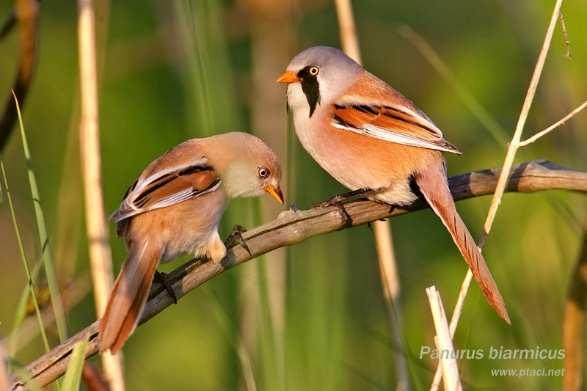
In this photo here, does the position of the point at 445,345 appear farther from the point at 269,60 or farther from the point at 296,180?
the point at 269,60

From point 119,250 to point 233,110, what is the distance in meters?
2.93

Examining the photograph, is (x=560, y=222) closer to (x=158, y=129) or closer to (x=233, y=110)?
(x=233, y=110)

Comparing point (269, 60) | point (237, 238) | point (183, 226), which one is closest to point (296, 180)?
point (237, 238)

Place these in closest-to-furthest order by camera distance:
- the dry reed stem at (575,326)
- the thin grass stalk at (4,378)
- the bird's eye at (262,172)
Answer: the thin grass stalk at (4,378) < the dry reed stem at (575,326) < the bird's eye at (262,172)

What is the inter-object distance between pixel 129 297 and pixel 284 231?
17.8 inches

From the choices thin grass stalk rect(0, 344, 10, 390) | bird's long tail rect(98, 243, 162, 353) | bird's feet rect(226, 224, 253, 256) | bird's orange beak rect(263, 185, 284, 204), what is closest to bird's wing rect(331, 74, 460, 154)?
bird's orange beak rect(263, 185, 284, 204)

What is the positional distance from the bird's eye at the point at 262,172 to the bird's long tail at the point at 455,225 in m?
0.52

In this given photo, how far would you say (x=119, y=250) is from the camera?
5.60m

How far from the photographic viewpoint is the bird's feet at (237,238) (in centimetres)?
277

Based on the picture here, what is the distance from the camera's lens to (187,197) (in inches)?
129

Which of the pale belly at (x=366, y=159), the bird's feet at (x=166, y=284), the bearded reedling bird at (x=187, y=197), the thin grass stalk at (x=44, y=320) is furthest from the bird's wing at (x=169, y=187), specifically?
the pale belly at (x=366, y=159)

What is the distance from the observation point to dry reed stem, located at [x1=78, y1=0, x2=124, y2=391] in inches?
127

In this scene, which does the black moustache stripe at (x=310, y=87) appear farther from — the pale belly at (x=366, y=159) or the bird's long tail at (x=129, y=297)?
the bird's long tail at (x=129, y=297)

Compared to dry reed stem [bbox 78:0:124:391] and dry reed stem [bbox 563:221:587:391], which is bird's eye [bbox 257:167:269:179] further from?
dry reed stem [bbox 563:221:587:391]
